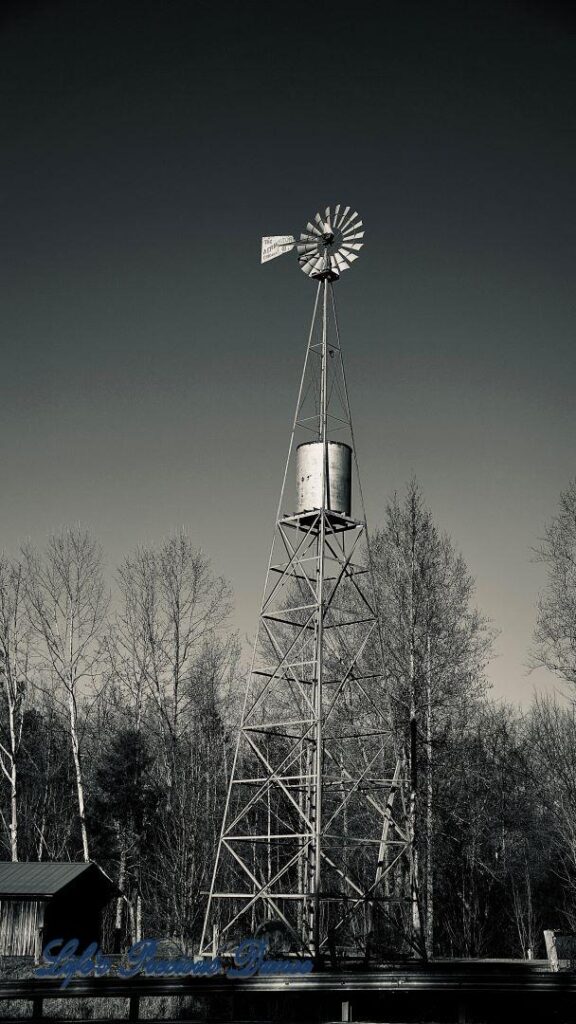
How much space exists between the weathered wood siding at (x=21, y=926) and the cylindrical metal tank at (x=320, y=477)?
1374 cm

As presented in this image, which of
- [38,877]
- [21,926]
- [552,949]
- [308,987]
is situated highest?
[38,877]

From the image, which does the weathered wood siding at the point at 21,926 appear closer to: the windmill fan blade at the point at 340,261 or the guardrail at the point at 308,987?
the guardrail at the point at 308,987

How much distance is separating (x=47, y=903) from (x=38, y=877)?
3.11 ft

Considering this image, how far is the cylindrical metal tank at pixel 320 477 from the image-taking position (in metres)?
23.4

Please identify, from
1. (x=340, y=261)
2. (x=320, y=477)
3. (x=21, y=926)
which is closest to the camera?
(x=320, y=477)

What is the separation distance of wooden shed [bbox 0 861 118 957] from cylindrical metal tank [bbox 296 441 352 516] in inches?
511

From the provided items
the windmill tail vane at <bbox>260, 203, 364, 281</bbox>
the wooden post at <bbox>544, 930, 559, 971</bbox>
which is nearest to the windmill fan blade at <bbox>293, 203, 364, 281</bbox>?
the windmill tail vane at <bbox>260, 203, 364, 281</bbox>

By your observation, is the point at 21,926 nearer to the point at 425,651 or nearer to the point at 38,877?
the point at 38,877

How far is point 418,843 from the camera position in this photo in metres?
25.7

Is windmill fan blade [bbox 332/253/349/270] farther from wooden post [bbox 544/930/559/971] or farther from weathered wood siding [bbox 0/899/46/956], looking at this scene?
weathered wood siding [bbox 0/899/46/956]

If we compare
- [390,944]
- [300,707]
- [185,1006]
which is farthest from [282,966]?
[300,707]

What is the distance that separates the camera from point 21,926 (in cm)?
2611

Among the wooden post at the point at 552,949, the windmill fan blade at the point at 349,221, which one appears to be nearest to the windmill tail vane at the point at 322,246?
the windmill fan blade at the point at 349,221

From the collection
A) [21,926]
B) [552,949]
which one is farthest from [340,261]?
[21,926]
